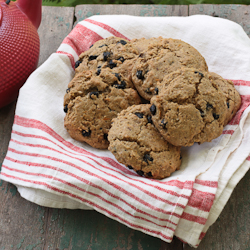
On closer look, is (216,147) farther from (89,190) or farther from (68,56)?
(68,56)

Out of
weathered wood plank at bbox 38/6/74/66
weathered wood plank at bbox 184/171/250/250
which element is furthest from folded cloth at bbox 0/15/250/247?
weathered wood plank at bbox 38/6/74/66

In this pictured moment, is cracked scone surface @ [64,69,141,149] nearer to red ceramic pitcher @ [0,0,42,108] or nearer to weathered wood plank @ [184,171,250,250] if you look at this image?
red ceramic pitcher @ [0,0,42,108]

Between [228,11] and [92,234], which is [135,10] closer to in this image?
[228,11]

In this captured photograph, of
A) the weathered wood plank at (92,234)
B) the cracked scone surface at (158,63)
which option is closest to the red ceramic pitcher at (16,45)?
the cracked scone surface at (158,63)

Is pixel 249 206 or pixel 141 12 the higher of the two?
pixel 141 12

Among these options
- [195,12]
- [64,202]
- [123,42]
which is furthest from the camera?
[195,12]

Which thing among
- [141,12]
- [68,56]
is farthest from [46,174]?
[141,12]
